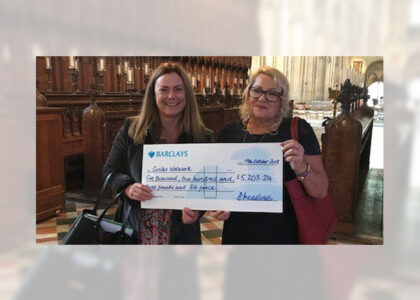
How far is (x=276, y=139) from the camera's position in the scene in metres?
1.50

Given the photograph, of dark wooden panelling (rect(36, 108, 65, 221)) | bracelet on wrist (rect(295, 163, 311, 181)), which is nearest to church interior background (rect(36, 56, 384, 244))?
dark wooden panelling (rect(36, 108, 65, 221))

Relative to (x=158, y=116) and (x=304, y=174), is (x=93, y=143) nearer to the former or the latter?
(x=158, y=116)

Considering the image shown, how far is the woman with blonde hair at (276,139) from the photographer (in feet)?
4.85

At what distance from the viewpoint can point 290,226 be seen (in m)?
1.52

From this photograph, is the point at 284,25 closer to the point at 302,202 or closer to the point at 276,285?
the point at 302,202

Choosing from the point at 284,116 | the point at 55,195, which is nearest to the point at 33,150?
the point at 55,195

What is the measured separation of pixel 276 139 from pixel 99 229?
2.69 feet

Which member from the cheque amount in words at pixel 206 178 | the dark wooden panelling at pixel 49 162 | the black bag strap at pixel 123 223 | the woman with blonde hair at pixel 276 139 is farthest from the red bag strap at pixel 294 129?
the dark wooden panelling at pixel 49 162

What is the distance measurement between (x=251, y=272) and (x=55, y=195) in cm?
98

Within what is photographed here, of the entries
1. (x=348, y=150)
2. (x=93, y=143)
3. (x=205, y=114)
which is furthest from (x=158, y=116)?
(x=348, y=150)

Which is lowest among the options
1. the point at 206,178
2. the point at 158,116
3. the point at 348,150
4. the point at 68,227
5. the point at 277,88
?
the point at 68,227

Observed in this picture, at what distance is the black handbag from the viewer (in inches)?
59.6

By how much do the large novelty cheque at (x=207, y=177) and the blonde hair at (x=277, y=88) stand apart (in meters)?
0.14

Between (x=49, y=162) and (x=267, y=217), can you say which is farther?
(x=49, y=162)
